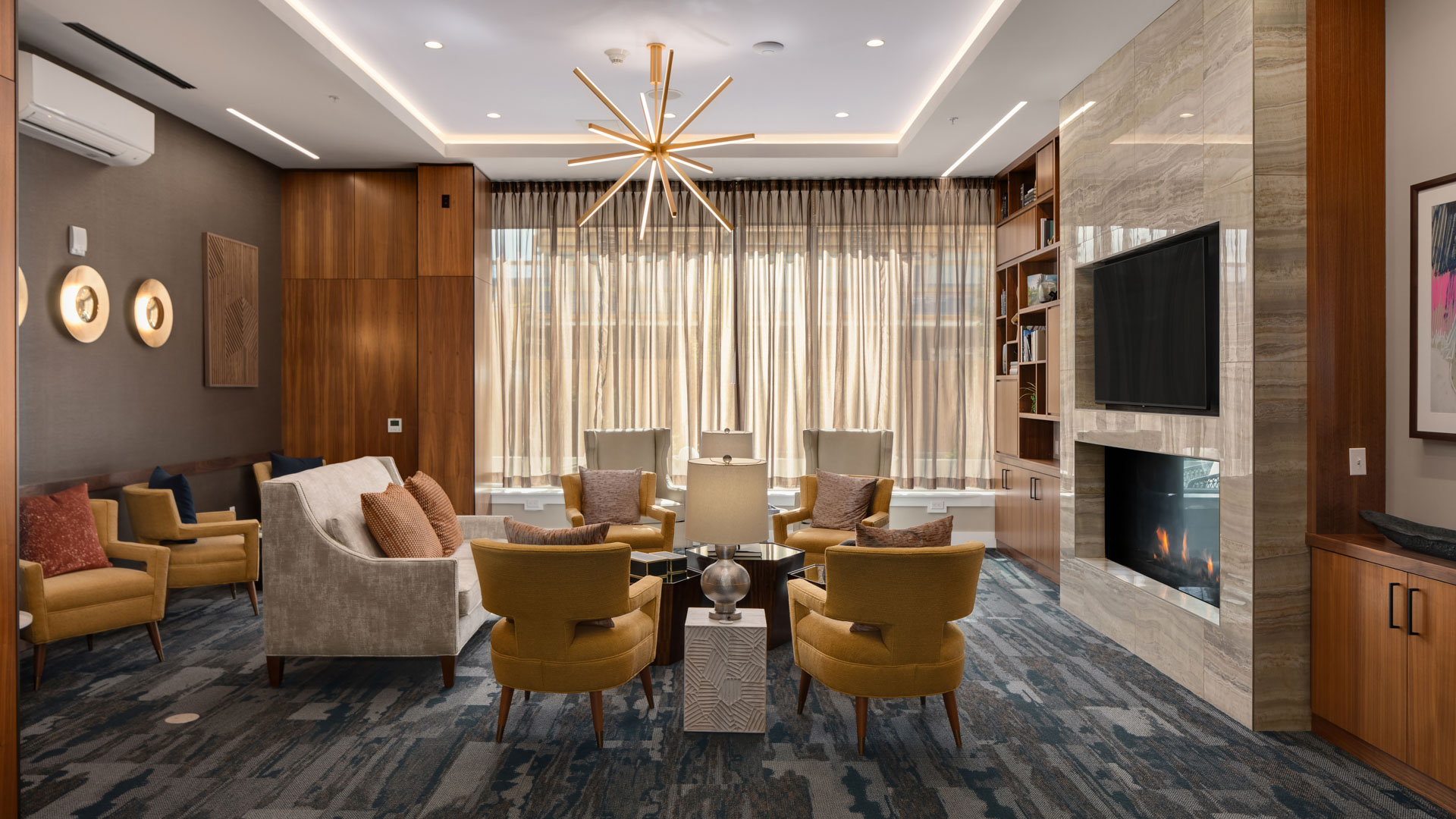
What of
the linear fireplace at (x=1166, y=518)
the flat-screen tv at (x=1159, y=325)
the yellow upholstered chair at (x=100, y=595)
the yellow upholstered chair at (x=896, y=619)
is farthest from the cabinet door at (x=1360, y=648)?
the yellow upholstered chair at (x=100, y=595)

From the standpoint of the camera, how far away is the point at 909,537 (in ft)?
9.92

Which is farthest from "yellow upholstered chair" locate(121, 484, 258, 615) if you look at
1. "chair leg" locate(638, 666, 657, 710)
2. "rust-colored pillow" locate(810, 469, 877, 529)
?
"rust-colored pillow" locate(810, 469, 877, 529)

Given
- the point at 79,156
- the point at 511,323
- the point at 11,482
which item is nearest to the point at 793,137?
the point at 511,323

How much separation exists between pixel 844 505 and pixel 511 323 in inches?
131

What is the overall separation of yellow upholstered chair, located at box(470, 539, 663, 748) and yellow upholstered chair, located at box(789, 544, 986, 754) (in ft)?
2.54

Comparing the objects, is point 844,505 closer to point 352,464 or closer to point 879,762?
point 879,762

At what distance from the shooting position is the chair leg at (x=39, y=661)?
3.51 metres

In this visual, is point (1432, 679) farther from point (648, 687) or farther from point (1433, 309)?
point (648, 687)

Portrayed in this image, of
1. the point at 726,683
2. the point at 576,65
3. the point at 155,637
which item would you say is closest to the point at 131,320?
the point at 155,637

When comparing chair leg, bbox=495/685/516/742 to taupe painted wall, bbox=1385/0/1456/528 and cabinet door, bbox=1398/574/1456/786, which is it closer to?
cabinet door, bbox=1398/574/1456/786

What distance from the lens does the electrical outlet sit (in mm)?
3123

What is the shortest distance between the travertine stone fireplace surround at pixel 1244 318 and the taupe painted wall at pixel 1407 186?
1.12 ft

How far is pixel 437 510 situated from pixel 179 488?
1.68m

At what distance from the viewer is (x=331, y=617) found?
3520mm
